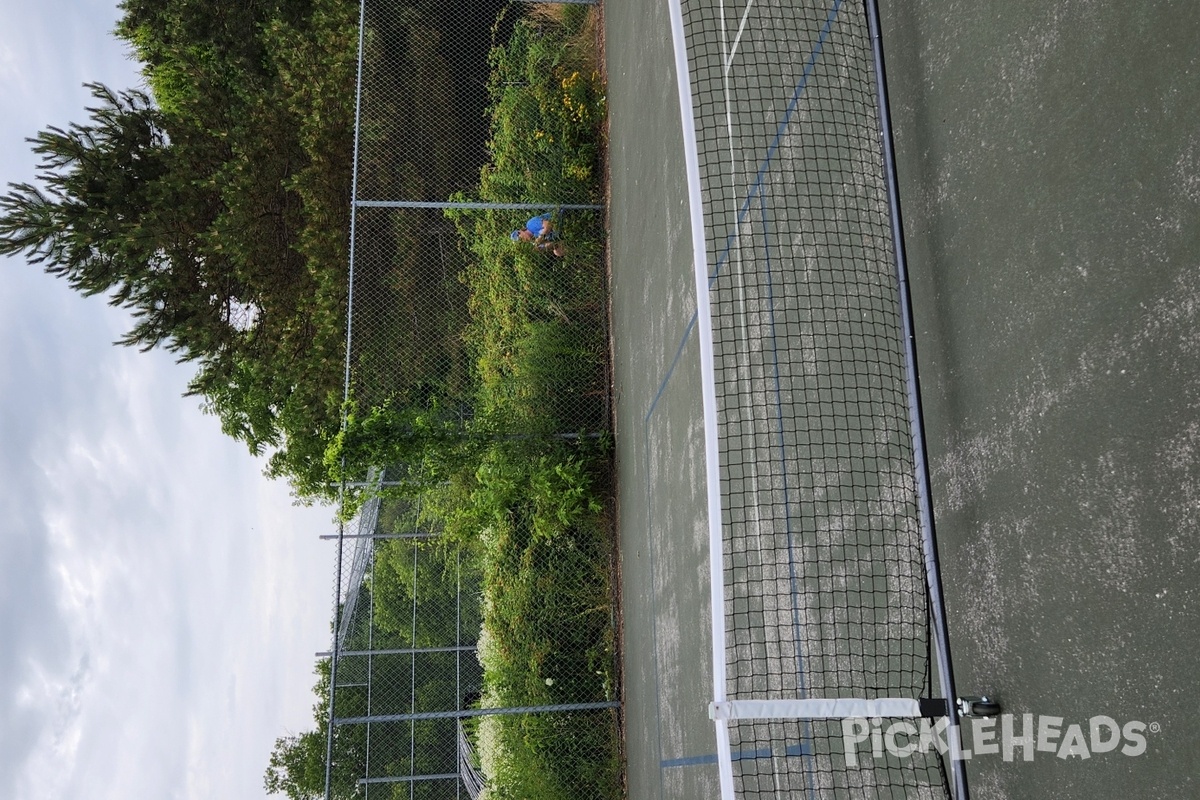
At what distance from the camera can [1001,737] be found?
10.4 ft

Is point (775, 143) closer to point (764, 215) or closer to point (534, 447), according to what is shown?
point (764, 215)

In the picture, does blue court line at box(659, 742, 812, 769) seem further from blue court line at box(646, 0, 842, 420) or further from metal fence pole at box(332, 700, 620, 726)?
blue court line at box(646, 0, 842, 420)

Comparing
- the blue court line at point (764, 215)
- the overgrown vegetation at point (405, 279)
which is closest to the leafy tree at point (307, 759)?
the overgrown vegetation at point (405, 279)

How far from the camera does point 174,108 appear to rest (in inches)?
532

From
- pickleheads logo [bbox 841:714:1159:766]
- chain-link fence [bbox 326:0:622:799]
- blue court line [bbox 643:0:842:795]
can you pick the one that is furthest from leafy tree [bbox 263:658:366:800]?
pickleheads logo [bbox 841:714:1159:766]

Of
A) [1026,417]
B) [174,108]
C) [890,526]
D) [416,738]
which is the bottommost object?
[416,738]

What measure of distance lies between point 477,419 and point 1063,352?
6.97m

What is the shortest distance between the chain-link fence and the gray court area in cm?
565

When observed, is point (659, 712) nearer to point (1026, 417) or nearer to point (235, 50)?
point (1026, 417)

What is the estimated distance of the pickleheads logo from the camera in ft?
8.77

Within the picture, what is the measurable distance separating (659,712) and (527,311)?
14.9ft

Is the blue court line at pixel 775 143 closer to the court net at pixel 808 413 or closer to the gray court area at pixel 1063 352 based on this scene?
the court net at pixel 808 413

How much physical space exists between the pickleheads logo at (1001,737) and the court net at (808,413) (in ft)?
0.11

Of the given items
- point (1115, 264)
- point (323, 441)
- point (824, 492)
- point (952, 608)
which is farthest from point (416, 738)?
point (1115, 264)
